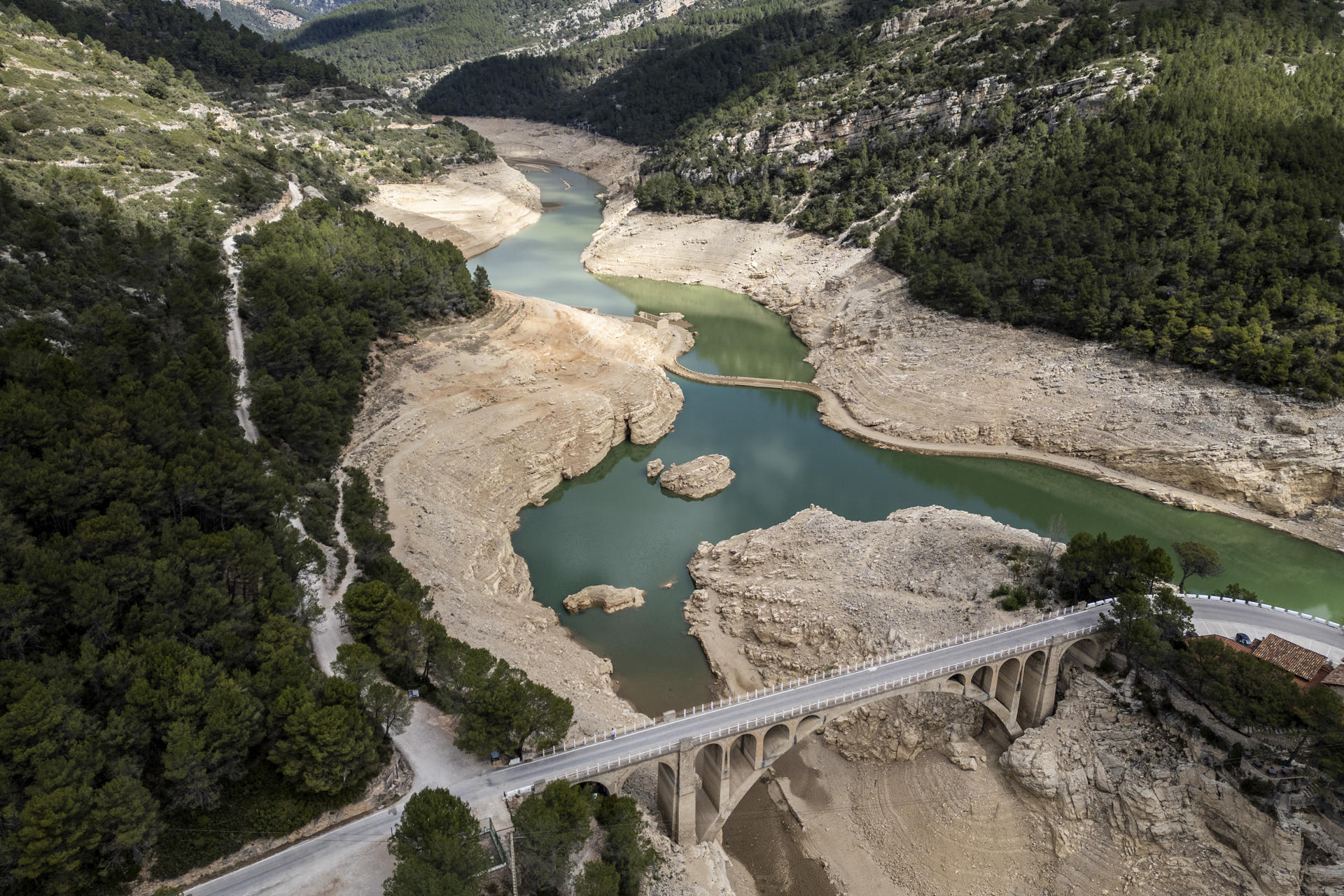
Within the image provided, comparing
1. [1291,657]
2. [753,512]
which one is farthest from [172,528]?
[1291,657]

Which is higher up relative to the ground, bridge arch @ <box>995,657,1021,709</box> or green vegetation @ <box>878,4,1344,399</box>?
green vegetation @ <box>878,4,1344,399</box>

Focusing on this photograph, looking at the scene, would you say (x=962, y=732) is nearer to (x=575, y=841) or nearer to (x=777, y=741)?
(x=777, y=741)

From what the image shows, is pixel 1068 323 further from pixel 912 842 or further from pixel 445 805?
pixel 445 805

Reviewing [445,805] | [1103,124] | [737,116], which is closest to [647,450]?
[445,805]

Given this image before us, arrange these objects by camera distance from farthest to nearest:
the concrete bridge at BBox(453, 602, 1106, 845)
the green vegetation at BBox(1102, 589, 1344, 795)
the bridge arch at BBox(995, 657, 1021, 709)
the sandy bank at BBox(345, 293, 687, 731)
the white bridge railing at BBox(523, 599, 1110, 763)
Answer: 1. the sandy bank at BBox(345, 293, 687, 731)
2. the bridge arch at BBox(995, 657, 1021, 709)
3. the white bridge railing at BBox(523, 599, 1110, 763)
4. the concrete bridge at BBox(453, 602, 1106, 845)
5. the green vegetation at BBox(1102, 589, 1344, 795)

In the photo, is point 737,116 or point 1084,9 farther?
point 737,116

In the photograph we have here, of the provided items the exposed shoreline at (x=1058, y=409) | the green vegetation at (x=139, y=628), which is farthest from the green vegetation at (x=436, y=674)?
the exposed shoreline at (x=1058, y=409)

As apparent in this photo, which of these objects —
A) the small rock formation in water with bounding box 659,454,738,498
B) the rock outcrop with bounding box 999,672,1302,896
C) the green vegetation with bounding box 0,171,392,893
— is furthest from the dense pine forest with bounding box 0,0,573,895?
the small rock formation in water with bounding box 659,454,738,498

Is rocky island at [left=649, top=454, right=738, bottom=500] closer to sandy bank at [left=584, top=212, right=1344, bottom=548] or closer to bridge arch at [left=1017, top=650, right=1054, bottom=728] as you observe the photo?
sandy bank at [left=584, top=212, right=1344, bottom=548]
